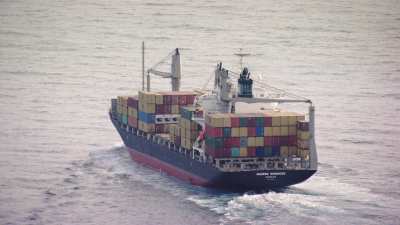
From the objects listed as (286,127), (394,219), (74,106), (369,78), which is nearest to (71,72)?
(74,106)

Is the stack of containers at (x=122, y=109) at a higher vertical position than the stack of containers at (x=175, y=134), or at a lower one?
higher

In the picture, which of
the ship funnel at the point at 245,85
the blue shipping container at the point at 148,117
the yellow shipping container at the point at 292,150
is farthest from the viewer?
the blue shipping container at the point at 148,117

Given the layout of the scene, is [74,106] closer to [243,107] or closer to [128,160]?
[128,160]

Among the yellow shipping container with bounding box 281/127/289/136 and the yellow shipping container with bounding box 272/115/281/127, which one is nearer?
the yellow shipping container with bounding box 272/115/281/127

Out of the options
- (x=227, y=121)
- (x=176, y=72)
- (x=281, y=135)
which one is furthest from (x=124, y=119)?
(x=281, y=135)

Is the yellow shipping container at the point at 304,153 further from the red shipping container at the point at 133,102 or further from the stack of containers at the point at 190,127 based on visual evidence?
the red shipping container at the point at 133,102

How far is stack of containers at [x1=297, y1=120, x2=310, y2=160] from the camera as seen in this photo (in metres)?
98.7

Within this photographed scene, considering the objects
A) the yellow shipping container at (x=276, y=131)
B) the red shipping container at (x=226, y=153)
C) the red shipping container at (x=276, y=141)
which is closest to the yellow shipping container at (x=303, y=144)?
the red shipping container at (x=276, y=141)

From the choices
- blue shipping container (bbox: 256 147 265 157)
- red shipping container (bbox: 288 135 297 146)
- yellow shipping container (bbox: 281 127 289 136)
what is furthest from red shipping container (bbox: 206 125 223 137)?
red shipping container (bbox: 288 135 297 146)

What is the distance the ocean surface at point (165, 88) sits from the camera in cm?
9488

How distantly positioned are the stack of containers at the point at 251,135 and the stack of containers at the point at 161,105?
12.1 m

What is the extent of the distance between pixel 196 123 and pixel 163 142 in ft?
22.9

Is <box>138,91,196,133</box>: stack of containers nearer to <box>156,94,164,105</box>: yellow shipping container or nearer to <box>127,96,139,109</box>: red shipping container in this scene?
<box>156,94,164,105</box>: yellow shipping container

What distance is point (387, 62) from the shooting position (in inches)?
6289
